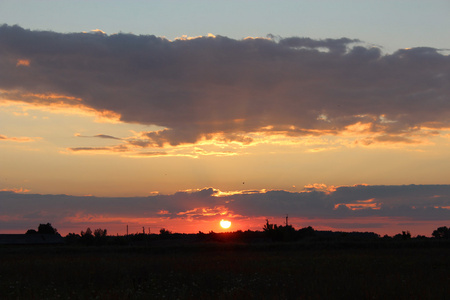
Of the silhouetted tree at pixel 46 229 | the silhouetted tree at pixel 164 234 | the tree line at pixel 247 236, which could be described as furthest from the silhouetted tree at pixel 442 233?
the silhouetted tree at pixel 46 229

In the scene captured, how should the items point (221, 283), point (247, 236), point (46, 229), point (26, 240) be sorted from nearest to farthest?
1. point (221, 283)
2. point (247, 236)
3. point (26, 240)
4. point (46, 229)

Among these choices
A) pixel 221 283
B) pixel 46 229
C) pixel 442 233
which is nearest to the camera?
pixel 221 283

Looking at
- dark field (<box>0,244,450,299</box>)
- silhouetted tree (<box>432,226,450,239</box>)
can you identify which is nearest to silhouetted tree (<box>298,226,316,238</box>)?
silhouetted tree (<box>432,226,450,239</box>)

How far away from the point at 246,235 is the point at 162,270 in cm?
7085

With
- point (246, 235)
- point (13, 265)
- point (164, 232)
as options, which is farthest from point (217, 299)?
point (164, 232)

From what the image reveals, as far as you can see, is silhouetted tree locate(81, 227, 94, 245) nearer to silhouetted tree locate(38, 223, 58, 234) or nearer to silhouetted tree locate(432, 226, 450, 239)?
silhouetted tree locate(38, 223, 58, 234)

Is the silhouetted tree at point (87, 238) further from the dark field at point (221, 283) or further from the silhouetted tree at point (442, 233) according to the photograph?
the silhouetted tree at point (442, 233)

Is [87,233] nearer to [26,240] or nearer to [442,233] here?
[26,240]

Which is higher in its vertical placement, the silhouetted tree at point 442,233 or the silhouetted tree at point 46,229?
the silhouetted tree at point 46,229

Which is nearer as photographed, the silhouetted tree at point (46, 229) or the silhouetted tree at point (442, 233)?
the silhouetted tree at point (442, 233)

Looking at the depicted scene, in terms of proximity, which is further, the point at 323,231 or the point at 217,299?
the point at 323,231

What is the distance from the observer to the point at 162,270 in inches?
1051

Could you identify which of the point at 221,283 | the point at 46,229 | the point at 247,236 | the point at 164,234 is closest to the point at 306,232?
the point at 247,236

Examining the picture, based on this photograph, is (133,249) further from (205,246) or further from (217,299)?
(217,299)
